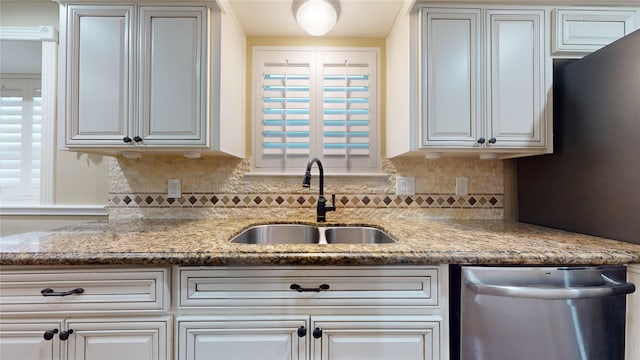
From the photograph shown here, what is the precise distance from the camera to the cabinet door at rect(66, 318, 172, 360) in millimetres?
1012

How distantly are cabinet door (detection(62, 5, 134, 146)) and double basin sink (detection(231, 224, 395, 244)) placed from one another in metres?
0.91

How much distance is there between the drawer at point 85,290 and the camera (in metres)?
1.01

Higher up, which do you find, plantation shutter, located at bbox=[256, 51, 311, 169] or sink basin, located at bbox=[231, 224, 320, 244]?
plantation shutter, located at bbox=[256, 51, 311, 169]

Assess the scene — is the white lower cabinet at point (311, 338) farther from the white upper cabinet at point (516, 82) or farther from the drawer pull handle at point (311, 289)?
the white upper cabinet at point (516, 82)

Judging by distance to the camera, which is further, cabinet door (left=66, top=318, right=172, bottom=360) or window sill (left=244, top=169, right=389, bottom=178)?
window sill (left=244, top=169, right=389, bottom=178)

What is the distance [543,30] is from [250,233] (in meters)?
Answer: 1.89

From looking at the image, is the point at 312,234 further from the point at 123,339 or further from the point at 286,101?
the point at 123,339

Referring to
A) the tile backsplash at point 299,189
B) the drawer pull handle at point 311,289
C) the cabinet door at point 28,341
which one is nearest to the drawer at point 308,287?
the drawer pull handle at point 311,289

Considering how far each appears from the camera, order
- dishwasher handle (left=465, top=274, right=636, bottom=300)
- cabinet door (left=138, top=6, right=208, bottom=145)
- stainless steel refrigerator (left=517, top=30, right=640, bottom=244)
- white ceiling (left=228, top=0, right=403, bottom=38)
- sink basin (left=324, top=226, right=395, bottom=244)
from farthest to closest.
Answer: sink basin (left=324, top=226, right=395, bottom=244) → white ceiling (left=228, top=0, right=403, bottom=38) → cabinet door (left=138, top=6, right=208, bottom=145) → stainless steel refrigerator (left=517, top=30, right=640, bottom=244) → dishwasher handle (left=465, top=274, right=636, bottom=300)

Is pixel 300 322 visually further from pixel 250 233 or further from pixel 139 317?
pixel 250 233

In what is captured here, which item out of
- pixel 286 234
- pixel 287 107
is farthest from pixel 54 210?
pixel 287 107

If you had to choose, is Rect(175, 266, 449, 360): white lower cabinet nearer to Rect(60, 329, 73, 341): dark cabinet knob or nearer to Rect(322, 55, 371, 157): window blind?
Rect(60, 329, 73, 341): dark cabinet knob

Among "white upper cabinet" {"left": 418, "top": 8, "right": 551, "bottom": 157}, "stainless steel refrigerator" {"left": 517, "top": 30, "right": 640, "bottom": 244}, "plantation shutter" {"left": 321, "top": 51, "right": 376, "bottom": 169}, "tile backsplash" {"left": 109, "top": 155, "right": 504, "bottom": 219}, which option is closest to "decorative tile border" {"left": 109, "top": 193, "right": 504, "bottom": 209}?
"tile backsplash" {"left": 109, "top": 155, "right": 504, "bottom": 219}

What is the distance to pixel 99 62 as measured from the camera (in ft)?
4.64
